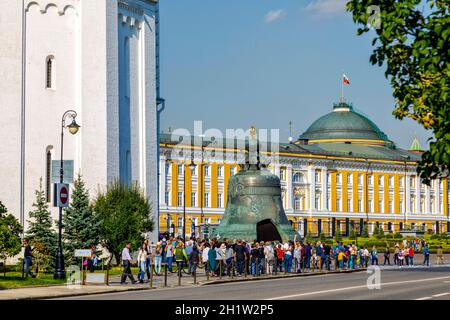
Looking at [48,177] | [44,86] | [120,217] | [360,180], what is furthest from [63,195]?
[360,180]

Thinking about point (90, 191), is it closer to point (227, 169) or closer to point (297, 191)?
point (227, 169)

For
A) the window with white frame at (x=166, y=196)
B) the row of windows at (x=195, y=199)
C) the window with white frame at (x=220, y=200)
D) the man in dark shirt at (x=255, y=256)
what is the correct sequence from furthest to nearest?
the window with white frame at (x=220, y=200) → the row of windows at (x=195, y=199) → the window with white frame at (x=166, y=196) → the man in dark shirt at (x=255, y=256)

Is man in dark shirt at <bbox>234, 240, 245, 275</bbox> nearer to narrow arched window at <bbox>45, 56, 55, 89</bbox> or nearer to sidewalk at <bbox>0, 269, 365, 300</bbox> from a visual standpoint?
sidewalk at <bbox>0, 269, 365, 300</bbox>

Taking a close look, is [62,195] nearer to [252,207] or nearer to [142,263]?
[142,263]

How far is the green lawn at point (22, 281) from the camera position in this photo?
113 ft

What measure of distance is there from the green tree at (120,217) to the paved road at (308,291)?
28.5 ft

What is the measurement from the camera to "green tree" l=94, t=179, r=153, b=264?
4559cm

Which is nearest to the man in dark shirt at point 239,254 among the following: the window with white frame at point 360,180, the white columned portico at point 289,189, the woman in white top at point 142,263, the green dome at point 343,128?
the woman in white top at point 142,263

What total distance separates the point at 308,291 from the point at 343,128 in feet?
407

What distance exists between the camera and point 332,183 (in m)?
138

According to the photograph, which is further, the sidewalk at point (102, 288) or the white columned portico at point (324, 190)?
the white columned portico at point (324, 190)

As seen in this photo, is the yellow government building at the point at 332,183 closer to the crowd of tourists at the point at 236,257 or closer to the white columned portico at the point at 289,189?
the white columned portico at the point at 289,189

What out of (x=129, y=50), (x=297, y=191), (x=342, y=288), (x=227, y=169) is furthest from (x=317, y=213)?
(x=342, y=288)

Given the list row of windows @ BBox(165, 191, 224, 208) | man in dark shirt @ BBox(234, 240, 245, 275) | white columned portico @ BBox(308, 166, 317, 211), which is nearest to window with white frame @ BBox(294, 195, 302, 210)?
white columned portico @ BBox(308, 166, 317, 211)
